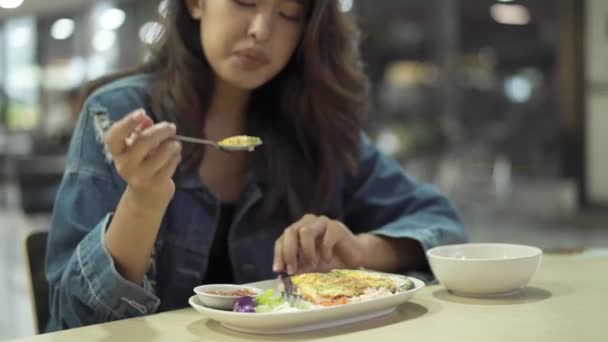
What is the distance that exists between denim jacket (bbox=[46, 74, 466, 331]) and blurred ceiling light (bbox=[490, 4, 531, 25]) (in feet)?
19.1

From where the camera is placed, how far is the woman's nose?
1246 millimetres

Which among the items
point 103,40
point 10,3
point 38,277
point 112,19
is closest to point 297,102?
point 38,277

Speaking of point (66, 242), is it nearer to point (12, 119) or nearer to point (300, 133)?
point (300, 133)

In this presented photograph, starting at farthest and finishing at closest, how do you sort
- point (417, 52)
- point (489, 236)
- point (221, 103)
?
point (417, 52) → point (489, 236) → point (221, 103)

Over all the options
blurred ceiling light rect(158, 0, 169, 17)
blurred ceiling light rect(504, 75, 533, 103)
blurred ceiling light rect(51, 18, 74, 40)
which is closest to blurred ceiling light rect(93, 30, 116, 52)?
blurred ceiling light rect(51, 18, 74, 40)

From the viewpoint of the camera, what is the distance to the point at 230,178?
4.71ft

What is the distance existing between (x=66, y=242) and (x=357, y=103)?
0.68 metres

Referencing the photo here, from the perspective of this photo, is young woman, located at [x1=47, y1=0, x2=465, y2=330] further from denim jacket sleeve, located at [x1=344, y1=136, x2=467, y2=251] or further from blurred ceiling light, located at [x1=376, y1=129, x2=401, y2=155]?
blurred ceiling light, located at [x1=376, y1=129, x2=401, y2=155]

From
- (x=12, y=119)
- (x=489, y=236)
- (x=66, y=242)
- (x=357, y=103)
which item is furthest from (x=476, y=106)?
(x=12, y=119)

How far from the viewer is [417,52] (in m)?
7.59

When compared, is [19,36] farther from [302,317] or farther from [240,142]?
[302,317]

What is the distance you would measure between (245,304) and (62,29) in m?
10.9

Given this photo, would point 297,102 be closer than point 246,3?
No

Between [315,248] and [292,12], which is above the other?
[292,12]
